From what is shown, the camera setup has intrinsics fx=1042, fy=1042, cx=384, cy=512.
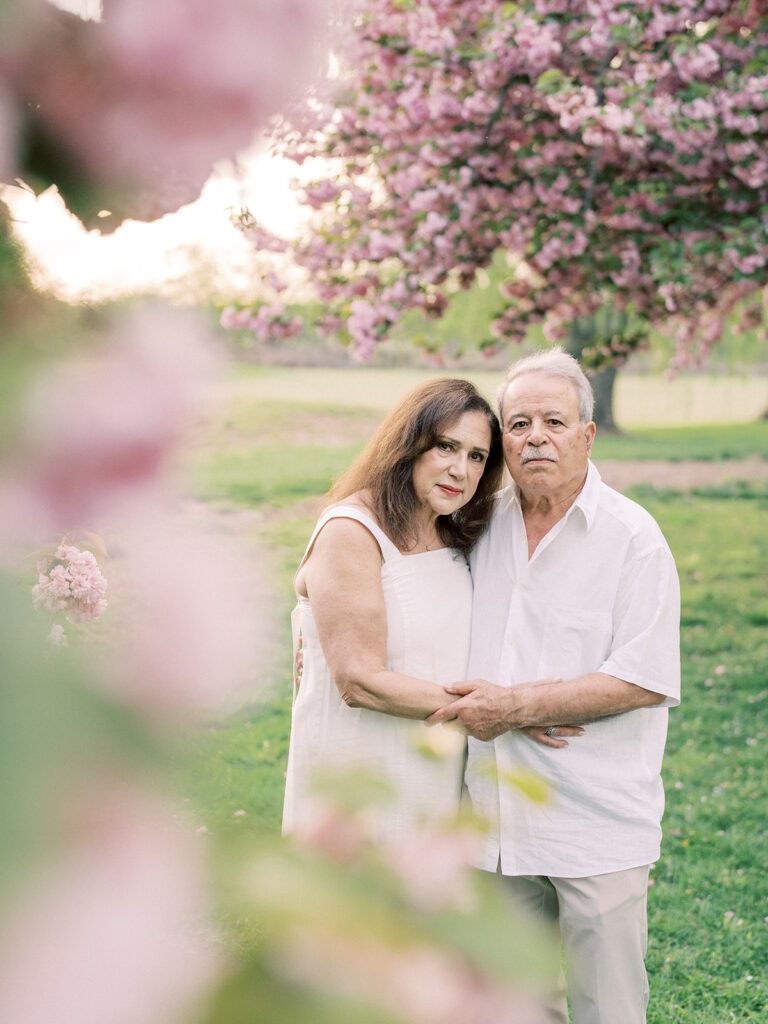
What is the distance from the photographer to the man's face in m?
3.06

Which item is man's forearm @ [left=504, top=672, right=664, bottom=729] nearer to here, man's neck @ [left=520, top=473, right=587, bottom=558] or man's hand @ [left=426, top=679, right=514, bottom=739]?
man's hand @ [left=426, top=679, right=514, bottom=739]

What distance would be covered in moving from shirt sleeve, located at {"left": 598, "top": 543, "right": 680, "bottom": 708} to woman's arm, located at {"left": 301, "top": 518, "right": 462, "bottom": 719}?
0.51m

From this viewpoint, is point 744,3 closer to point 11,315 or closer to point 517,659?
point 517,659

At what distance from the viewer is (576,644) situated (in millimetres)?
3043

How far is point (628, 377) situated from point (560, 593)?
44310 mm

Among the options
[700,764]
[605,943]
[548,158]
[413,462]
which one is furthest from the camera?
[548,158]

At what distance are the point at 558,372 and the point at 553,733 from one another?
3.53ft

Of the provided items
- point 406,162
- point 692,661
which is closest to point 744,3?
point 406,162

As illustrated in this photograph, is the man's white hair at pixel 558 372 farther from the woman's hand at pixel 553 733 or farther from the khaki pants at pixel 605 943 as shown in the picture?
the khaki pants at pixel 605 943

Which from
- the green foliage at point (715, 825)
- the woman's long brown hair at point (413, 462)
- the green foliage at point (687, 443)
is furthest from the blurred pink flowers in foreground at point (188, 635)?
the green foliage at point (687, 443)

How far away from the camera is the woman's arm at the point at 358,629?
2.98 m

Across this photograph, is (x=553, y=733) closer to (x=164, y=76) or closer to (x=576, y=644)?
(x=576, y=644)

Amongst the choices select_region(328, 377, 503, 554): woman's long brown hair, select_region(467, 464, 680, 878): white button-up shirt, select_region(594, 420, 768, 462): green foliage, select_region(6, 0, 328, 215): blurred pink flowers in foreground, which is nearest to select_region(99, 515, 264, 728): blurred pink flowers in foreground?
select_region(6, 0, 328, 215): blurred pink flowers in foreground

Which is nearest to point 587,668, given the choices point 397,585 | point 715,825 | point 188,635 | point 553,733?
point 553,733
